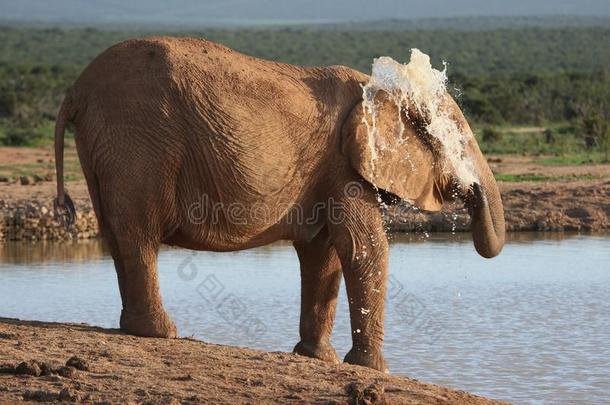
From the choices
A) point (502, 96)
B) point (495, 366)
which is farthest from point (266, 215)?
point (502, 96)

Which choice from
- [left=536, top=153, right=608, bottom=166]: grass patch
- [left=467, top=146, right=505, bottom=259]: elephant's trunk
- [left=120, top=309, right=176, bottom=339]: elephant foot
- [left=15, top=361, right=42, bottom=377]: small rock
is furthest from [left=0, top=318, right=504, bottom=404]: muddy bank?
[left=536, top=153, right=608, bottom=166]: grass patch

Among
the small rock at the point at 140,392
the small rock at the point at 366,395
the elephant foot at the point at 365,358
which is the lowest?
the elephant foot at the point at 365,358

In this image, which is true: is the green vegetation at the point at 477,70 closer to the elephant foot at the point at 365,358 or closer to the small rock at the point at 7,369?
the elephant foot at the point at 365,358

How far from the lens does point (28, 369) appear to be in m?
6.80

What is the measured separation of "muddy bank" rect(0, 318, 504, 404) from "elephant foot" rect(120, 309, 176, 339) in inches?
4.0

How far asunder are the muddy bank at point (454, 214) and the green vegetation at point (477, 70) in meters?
5.68

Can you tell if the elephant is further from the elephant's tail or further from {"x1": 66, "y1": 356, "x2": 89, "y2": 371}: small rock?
{"x1": 66, "y1": 356, "x2": 89, "y2": 371}: small rock

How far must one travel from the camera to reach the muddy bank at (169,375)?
6566mm

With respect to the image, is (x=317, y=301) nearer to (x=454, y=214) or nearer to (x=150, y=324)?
(x=150, y=324)

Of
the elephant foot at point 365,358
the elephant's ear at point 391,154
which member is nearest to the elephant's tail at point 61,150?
the elephant's ear at point 391,154

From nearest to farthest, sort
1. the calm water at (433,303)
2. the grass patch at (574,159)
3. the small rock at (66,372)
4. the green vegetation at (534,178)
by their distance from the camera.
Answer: the small rock at (66,372)
the calm water at (433,303)
the green vegetation at (534,178)
the grass patch at (574,159)

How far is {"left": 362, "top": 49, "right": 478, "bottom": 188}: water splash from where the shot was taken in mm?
8250

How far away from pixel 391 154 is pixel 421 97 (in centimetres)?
39

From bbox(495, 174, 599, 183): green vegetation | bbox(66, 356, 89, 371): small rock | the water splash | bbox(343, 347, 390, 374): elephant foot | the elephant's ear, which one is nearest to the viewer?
bbox(66, 356, 89, 371): small rock
